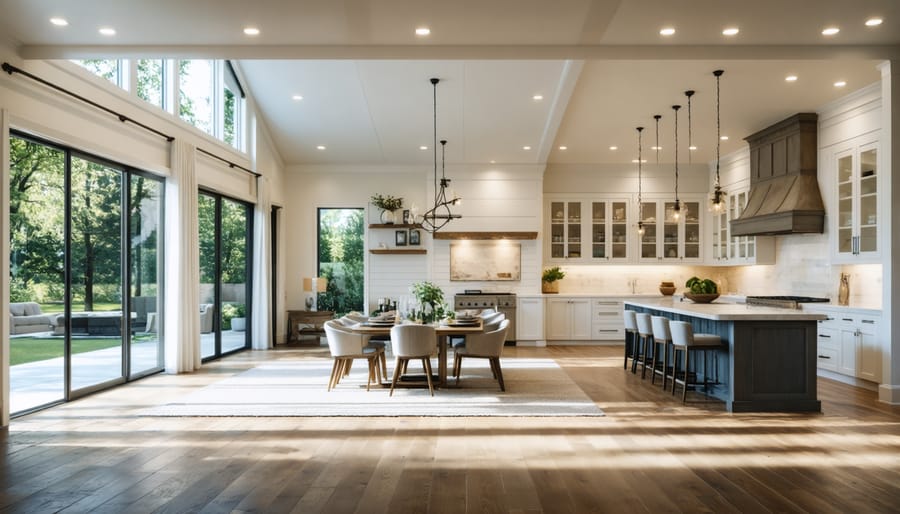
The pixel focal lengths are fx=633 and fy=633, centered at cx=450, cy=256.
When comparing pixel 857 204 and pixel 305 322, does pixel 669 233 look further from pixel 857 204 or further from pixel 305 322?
pixel 305 322

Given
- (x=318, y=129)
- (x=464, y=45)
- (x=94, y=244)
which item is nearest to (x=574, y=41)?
(x=464, y=45)

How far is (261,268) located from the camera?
1009cm

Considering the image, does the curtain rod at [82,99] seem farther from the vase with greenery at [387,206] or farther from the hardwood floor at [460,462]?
the vase with greenery at [387,206]

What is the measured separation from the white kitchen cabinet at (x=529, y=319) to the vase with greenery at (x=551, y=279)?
48cm

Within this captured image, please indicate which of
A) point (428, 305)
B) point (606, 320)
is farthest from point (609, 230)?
point (428, 305)

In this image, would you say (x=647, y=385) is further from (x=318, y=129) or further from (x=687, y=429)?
(x=318, y=129)

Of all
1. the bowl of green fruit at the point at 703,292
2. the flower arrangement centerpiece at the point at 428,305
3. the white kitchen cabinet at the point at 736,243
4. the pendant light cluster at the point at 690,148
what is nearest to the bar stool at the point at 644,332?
the bowl of green fruit at the point at 703,292

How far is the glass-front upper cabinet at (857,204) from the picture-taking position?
7078 millimetres

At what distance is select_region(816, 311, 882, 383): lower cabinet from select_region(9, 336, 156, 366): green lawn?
7454 millimetres

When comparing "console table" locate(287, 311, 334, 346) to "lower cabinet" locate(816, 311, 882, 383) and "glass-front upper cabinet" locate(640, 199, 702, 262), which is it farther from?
"lower cabinet" locate(816, 311, 882, 383)

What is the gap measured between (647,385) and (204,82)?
697cm

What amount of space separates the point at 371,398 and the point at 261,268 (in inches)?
182

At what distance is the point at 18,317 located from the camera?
540 centimetres

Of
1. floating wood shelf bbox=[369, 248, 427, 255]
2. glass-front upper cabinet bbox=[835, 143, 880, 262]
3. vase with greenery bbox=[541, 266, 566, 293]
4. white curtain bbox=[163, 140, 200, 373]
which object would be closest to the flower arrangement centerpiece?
white curtain bbox=[163, 140, 200, 373]
